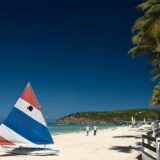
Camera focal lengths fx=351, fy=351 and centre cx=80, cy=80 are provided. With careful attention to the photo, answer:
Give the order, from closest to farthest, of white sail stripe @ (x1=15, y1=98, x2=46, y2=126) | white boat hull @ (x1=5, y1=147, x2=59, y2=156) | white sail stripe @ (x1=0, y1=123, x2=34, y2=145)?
1. white sail stripe @ (x1=0, y1=123, x2=34, y2=145)
2. white sail stripe @ (x1=15, y1=98, x2=46, y2=126)
3. white boat hull @ (x1=5, y1=147, x2=59, y2=156)

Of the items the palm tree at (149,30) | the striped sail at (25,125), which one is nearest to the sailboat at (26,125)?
the striped sail at (25,125)

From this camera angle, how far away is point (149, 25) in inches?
774

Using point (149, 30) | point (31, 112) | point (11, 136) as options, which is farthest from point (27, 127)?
point (149, 30)

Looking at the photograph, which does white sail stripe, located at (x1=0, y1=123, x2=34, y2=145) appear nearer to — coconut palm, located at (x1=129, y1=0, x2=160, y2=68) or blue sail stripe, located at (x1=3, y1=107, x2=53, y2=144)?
blue sail stripe, located at (x1=3, y1=107, x2=53, y2=144)

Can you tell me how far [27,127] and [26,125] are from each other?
115mm

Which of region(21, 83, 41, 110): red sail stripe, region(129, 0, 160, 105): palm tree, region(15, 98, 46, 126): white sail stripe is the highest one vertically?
region(129, 0, 160, 105): palm tree

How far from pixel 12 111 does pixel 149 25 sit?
888 cm

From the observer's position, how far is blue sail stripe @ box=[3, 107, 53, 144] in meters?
17.9

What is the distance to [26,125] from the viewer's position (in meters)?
18.0

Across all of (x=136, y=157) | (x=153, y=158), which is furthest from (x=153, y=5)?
(x=153, y=158)

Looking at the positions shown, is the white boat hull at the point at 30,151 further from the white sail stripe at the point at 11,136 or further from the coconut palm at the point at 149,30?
the coconut palm at the point at 149,30

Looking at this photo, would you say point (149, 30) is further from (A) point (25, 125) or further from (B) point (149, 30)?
(A) point (25, 125)

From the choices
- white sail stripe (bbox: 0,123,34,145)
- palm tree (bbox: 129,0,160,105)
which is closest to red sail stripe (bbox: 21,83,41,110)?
white sail stripe (bbox: 0,123,34,145)

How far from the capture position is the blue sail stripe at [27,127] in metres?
17.9
